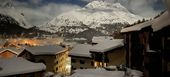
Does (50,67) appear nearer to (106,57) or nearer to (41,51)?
(41,51)

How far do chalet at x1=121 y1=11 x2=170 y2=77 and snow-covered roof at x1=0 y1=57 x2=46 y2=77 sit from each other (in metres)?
14.2

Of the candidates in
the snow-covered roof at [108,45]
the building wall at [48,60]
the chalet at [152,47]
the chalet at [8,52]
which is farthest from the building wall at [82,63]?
the chalet at [8,52]

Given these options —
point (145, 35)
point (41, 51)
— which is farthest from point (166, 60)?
point (41, 51)

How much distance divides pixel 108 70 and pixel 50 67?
2902 centimetres

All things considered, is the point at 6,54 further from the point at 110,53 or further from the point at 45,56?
the point at 110,53

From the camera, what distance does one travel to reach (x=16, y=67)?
113 ft

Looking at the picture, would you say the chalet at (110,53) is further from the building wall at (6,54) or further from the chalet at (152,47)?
the building wall at (6,54)

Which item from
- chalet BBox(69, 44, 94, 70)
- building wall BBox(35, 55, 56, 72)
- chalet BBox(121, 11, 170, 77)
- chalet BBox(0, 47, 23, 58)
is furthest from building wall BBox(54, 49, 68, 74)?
chalet BBox(121, 11, 170, 77)

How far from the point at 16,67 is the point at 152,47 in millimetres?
27279

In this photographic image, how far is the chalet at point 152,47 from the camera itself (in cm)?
785

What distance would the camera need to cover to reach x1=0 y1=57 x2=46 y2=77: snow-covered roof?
107ft

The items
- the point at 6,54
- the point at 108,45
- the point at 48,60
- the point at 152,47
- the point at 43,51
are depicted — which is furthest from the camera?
the point at 6,54

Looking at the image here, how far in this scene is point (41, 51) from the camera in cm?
5291

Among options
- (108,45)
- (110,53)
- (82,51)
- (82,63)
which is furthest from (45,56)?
(110,53)
